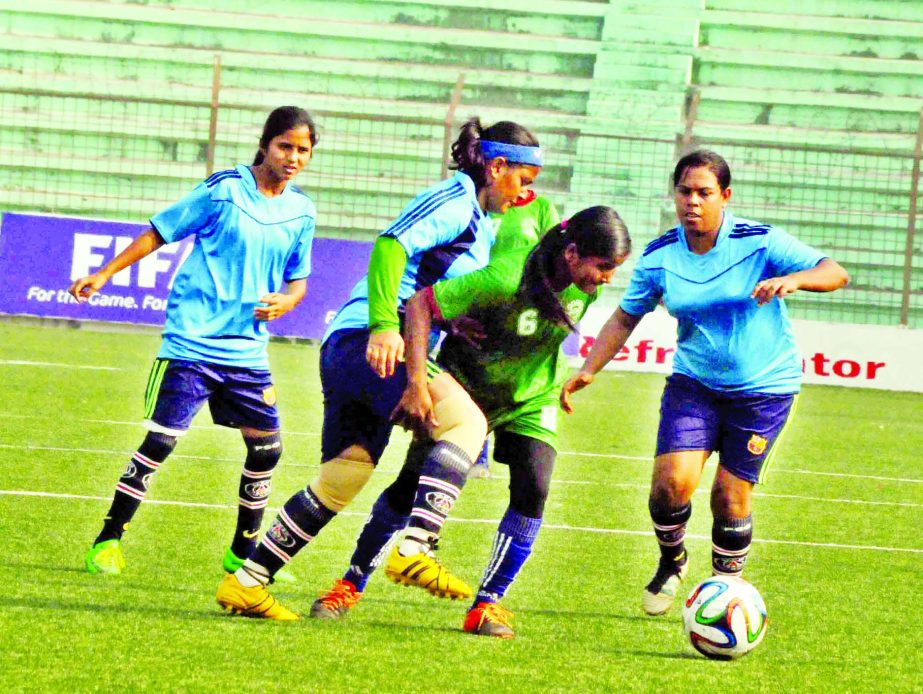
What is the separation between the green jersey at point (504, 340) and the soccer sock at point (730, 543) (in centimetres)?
103

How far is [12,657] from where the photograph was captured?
4.56 m

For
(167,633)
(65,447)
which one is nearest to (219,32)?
(65,447)

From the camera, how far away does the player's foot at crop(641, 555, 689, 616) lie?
615 centimetres

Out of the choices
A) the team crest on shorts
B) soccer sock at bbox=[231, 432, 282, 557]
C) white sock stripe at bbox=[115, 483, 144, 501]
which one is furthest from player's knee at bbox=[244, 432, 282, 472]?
the team crest on shorts

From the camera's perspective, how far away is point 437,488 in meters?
5.11

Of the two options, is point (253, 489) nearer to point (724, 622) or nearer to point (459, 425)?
point (459, 425)

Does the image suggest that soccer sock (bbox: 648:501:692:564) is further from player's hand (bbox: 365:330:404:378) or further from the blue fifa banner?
the blue fifa banner

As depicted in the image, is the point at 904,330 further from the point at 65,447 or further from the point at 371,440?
the point at 371,440

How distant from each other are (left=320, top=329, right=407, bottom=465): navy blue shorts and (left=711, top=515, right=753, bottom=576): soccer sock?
4.65 feet

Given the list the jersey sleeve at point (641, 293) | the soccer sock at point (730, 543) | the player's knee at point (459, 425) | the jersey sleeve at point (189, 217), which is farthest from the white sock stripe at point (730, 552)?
the jersey sleeve at point (189, 217)

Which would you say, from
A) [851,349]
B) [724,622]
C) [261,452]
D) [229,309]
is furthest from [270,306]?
[851,349]

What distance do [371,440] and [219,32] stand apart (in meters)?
19.5

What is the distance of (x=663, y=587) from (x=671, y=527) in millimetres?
242

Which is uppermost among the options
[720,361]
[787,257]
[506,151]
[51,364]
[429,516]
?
[506,151]
